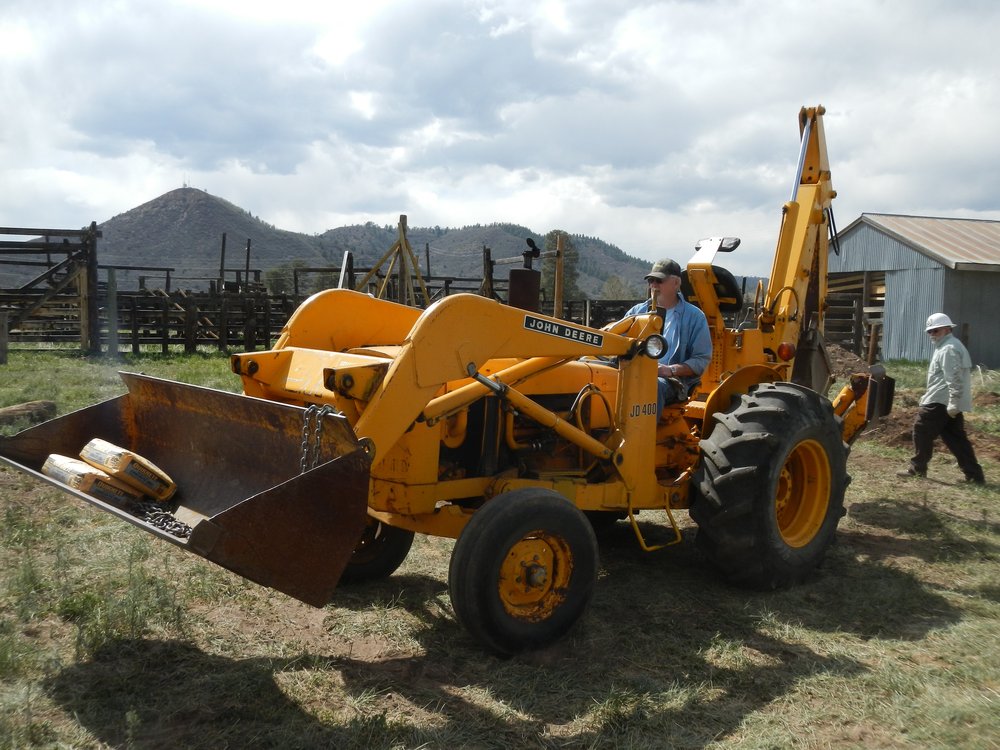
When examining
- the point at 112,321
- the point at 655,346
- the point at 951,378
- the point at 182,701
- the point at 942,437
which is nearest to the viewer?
the point at 182,701

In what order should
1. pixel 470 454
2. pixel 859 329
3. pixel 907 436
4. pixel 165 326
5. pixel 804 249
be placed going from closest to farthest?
pixel 470 454
pixel 804 249
pixel 907 436
pixel 165 326
pixel 859 329

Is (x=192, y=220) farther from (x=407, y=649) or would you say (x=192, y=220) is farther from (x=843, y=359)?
(x=407, y=649)

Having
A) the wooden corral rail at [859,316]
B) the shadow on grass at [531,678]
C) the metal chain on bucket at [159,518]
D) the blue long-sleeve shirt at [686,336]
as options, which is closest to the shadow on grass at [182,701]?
the shadow on grass at [531,678]

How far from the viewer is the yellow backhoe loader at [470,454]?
339 centimetres

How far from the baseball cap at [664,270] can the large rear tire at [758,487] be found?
995 mm

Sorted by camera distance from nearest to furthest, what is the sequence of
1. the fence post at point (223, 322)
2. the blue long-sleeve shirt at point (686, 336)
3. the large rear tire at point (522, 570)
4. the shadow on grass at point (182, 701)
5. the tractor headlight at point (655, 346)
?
the shadow on grass at point (182, 701) < the large rear tire at point (522, 570) < the tractor headlight at point (655, 346) < the blue long-sleeve shirt at point (686, 336) < the fence post at point (223, 322)

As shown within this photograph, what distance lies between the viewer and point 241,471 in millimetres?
→ 4137

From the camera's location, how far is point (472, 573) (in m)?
3.76

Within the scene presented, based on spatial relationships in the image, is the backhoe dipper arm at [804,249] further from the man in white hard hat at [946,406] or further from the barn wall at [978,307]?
the barn wall at [978,307]

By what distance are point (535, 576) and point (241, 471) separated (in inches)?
61.1

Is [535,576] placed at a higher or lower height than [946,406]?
lower

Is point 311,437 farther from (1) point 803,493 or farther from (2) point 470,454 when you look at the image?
(1) point 803,493

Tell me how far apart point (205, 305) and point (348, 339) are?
53.7 ft

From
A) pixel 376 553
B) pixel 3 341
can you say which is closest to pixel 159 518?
pixel 376 553
